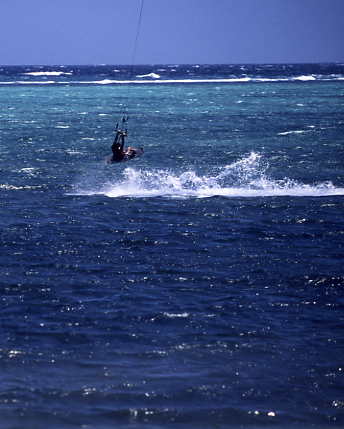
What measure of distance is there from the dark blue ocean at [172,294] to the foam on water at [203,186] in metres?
0.15

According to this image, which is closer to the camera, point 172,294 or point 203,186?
point 172,294

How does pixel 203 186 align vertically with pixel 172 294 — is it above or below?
above

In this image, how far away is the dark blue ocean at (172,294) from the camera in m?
19.4

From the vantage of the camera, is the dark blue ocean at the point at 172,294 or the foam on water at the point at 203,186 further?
the foam on water at the point at 203,186

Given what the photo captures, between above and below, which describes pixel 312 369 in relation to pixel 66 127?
below

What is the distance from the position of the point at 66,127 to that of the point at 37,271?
215ft

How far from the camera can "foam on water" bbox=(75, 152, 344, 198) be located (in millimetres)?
46250

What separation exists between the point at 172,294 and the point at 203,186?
2212 centimetres

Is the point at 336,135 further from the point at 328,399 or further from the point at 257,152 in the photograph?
the point at 328,399

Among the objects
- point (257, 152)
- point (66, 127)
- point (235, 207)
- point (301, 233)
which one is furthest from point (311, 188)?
point (66, 127)

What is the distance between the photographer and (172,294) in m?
27.0

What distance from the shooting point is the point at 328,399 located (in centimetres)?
1958

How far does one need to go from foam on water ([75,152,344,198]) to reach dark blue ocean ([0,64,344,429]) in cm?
15

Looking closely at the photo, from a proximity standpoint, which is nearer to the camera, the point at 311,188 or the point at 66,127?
the point at 311,188
